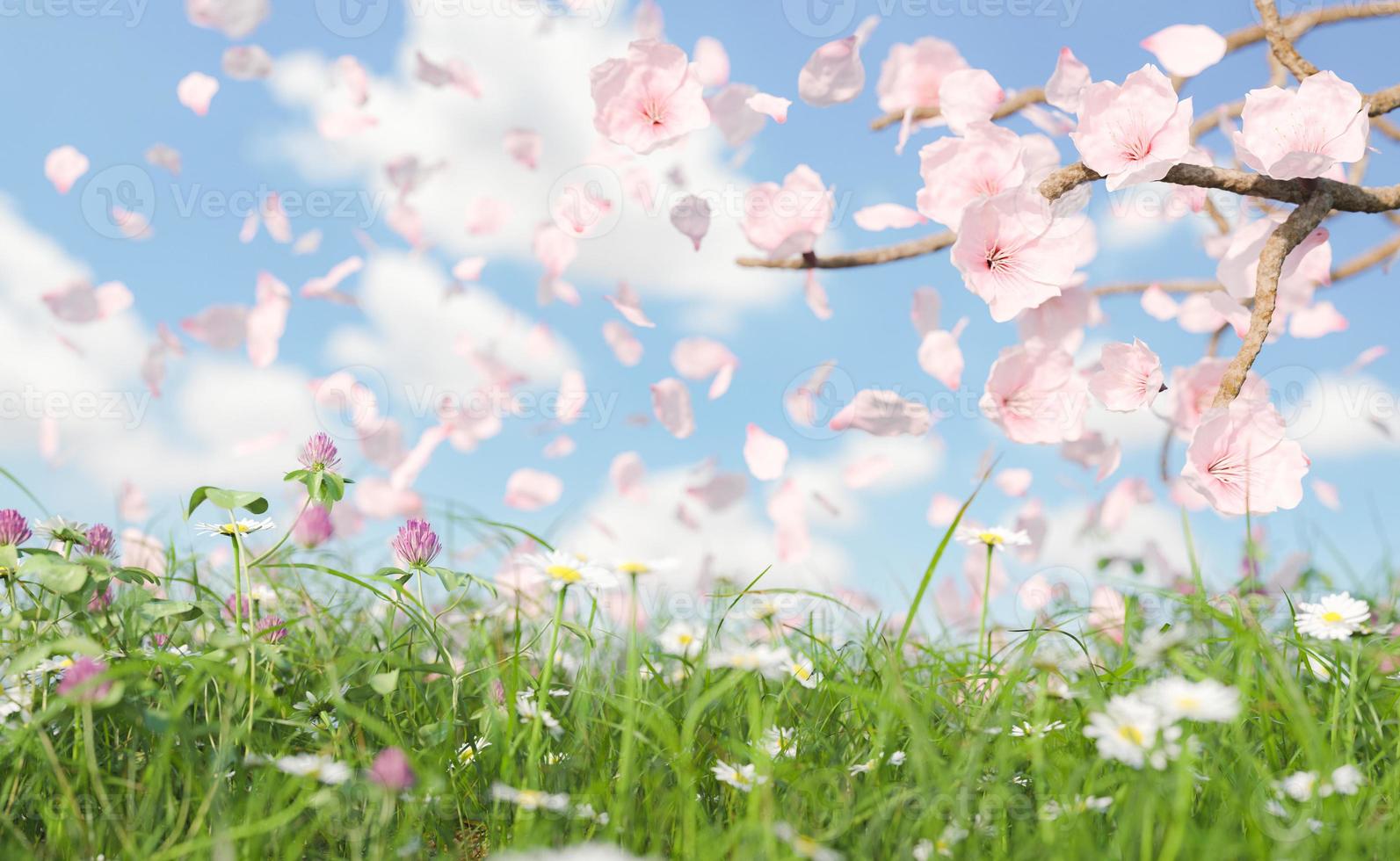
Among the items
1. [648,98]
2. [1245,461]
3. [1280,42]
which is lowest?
[1245,461]

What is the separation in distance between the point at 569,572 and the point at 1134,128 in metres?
1.01

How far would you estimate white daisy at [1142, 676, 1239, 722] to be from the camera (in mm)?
787

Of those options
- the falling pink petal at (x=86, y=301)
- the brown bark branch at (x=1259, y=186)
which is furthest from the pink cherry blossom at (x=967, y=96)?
the falling pink petal at (x=86, y=301)

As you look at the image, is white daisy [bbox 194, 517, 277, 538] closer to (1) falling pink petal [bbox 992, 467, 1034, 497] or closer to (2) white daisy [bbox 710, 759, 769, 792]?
(2) white daisy [bbox 710, 759, 769, 792]

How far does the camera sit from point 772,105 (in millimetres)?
1709

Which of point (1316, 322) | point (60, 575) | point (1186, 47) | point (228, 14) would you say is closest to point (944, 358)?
point (1186, 47)

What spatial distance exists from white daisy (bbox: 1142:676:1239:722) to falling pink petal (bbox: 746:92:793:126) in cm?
118

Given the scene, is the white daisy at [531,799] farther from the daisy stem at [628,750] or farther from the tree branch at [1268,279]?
the tree branch at [1268,279]

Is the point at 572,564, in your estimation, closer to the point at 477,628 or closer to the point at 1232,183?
the point at 477,628

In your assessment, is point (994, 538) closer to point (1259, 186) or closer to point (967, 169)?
point (967, 169)

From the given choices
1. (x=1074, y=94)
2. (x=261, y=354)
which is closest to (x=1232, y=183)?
(x=1074, y=94)

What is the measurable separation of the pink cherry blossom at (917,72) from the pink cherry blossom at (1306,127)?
68cm

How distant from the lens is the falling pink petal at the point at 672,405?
2178 millimetres

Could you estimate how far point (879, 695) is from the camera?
3.95 ft
